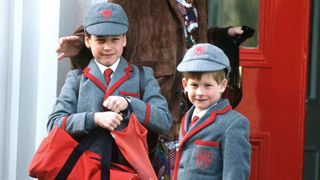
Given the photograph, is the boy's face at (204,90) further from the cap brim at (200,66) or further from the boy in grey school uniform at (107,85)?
the boy in grey school uniform at (107,85)

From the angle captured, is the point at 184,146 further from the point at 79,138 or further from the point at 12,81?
the point at 12,81

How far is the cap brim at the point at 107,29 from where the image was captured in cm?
329

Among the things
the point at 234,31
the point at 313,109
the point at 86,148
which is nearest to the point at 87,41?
the point at 86,148

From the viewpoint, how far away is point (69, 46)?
346cm

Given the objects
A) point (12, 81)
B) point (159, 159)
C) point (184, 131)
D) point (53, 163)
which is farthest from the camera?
point (12, 81)

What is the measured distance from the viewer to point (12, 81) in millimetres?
4008

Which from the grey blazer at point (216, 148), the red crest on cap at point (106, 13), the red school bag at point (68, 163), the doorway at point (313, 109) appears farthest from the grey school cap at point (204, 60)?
the doorway at point (313, 109)

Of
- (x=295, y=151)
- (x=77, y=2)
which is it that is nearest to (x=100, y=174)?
(x=77, y=2)

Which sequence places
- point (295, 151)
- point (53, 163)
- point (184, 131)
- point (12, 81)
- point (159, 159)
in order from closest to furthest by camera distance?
1. point (53, 163)
2. point (184, 131)
3. point (159, 159)
4. point (12, 81)
5. point (295, 151)

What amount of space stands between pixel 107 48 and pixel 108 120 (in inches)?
14.8

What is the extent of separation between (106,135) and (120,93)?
0.70 feet

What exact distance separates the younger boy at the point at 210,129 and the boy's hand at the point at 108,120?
0.31 metres

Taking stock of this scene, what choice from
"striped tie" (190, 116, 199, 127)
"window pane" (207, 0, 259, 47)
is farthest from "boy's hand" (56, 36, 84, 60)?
"window pane" (207, 0, 259, 47)

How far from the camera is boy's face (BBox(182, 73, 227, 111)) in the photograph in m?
3.21
